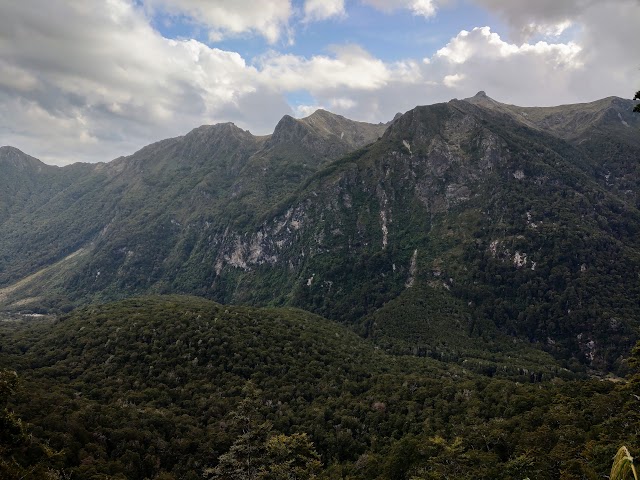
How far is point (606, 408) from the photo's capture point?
96250mm

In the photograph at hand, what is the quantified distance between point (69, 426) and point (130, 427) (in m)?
16.1

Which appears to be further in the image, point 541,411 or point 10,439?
point 541,411

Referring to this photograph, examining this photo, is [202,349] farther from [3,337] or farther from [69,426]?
[3,337]

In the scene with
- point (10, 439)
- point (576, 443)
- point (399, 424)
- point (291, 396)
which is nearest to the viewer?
point (10, 439)

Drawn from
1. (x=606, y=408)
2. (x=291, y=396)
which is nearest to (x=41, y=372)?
(x=291, y=396)

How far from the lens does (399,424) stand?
142375 mm

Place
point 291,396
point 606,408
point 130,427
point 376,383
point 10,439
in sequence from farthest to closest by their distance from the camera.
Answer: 1. point 376,383
2. point 291,396
3. point 130,427
4. point 606,408
5. point 10,439

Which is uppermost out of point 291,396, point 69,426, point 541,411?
point 541,411

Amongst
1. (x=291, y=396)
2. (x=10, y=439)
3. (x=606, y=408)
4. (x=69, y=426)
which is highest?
(x=10, y=439)

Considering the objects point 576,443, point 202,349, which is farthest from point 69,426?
point 576,443

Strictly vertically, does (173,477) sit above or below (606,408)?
below

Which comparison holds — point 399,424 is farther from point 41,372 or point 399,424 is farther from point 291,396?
point 41,372

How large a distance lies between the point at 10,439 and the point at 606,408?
381ft

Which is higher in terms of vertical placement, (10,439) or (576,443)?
(10,439)
